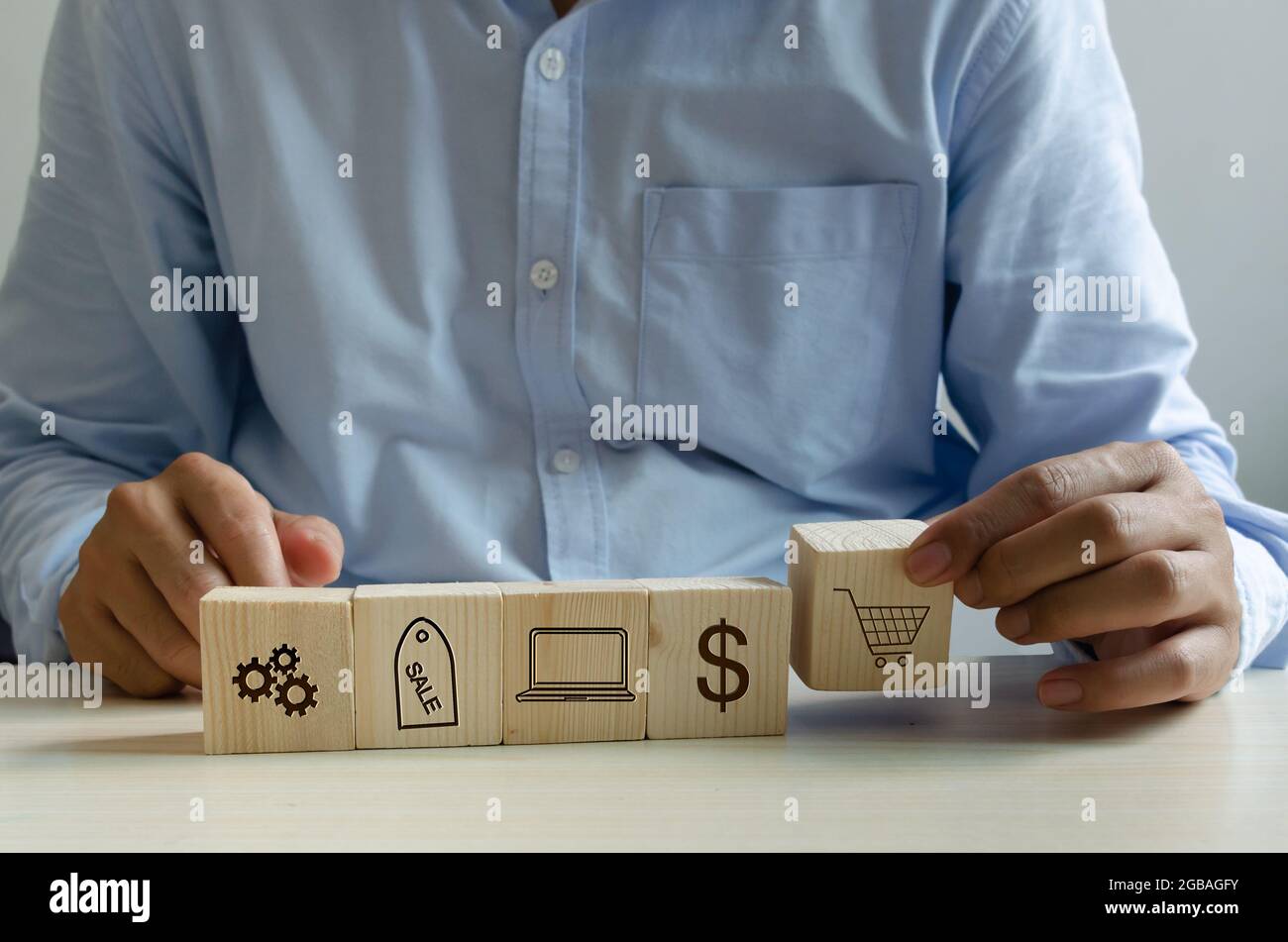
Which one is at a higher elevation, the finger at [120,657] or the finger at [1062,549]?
the finger at [1062,549]

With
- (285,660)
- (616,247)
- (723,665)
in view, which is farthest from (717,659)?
(616,247)

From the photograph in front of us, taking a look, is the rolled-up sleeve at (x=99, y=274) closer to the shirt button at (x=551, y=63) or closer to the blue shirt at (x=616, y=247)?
the blue shirt at (x=616, y=247)

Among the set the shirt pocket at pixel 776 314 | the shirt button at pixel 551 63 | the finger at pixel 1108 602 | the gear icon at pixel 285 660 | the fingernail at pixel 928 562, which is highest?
the shirt button at pixel 551 63

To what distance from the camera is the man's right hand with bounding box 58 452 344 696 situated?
0.68 metres

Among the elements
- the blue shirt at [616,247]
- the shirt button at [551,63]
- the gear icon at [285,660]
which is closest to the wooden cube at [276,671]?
the gear icon at [285,660]

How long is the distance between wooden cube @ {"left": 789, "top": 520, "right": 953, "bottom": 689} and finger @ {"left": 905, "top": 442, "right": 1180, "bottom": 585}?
0.04 ft

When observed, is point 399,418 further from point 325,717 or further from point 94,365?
point 325,717

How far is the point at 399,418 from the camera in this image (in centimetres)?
96

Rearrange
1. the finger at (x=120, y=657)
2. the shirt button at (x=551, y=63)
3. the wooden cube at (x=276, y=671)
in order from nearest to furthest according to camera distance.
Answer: the wooden cube at (x=276, y=671) → the finger at (x=120, y=657) → the shirt button at (x=551, y=63)

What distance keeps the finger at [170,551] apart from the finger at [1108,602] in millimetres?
453

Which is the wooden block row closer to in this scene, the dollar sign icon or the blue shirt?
the dollar sign icon

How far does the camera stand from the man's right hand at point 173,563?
0.68 meters
